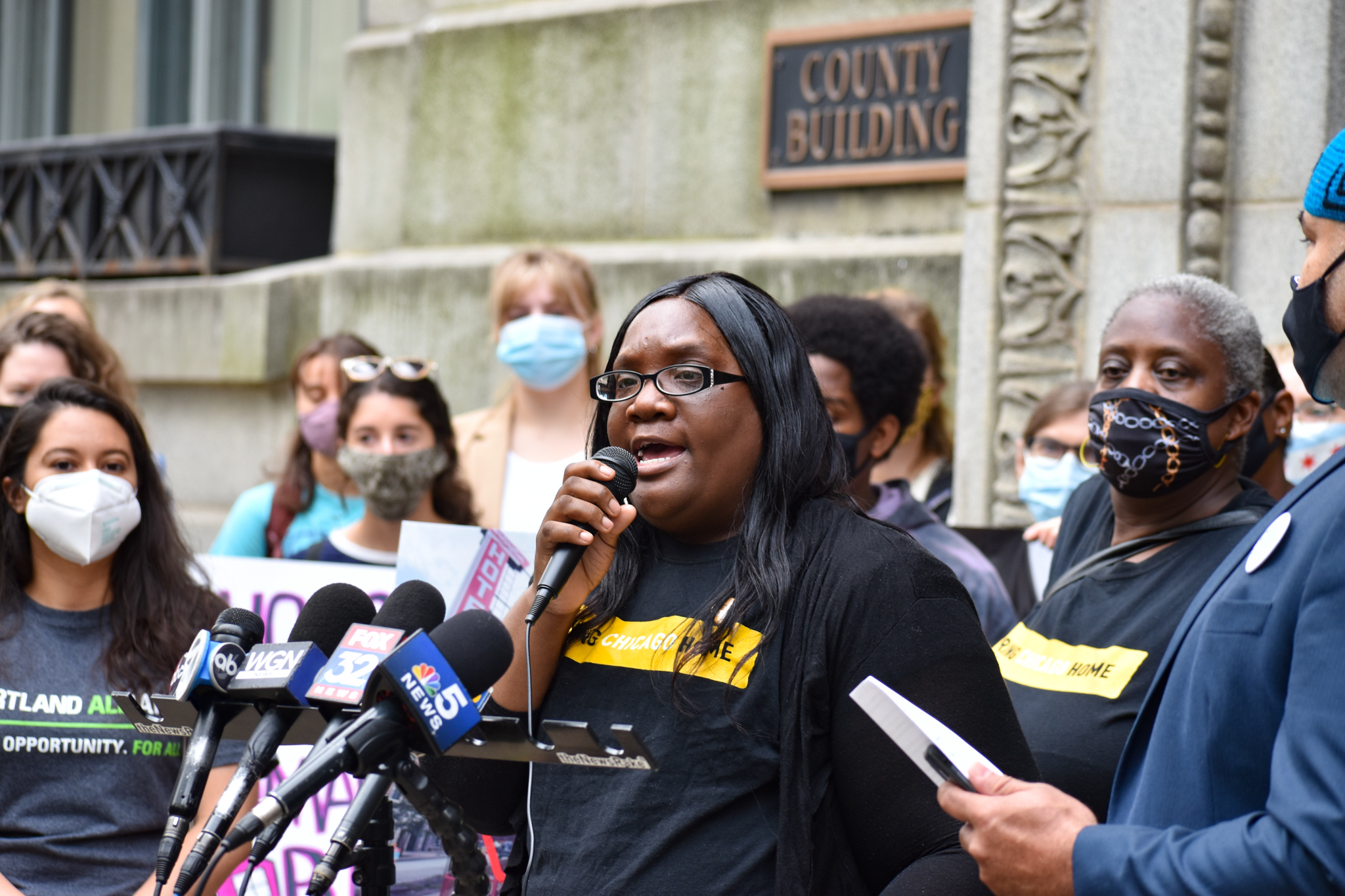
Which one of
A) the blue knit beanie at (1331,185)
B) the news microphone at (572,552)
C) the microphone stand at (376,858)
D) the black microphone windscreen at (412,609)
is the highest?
the blue knit beanie at (1331,185)

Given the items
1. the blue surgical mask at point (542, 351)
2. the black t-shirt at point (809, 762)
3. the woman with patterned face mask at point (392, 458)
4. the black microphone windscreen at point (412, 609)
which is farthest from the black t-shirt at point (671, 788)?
the blue surgical mask at point (542, 351)

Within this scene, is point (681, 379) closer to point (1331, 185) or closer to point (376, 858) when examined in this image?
point (376, 858)

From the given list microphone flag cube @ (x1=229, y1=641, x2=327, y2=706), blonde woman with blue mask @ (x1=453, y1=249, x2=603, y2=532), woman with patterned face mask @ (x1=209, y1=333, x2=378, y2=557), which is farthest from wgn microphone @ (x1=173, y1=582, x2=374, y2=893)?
woman with patterned face mask @ (x1=209, y1=333, x2=378, y2=557)

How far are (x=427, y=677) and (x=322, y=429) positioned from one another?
14.0ft

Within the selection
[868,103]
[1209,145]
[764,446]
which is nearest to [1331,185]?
[764,446]

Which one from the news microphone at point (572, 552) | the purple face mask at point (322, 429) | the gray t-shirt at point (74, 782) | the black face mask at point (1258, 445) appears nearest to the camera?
the news microphone at point (572, 552)

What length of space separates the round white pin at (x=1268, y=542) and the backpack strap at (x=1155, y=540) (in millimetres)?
1235

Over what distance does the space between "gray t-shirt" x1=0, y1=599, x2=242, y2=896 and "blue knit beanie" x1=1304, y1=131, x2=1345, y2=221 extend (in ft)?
9.39

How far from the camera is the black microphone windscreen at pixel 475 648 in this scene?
87.7 inches

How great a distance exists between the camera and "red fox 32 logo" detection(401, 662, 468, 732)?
2.07 meters

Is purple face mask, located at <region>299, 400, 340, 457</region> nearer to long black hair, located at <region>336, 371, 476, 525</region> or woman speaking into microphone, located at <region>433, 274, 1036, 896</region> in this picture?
long black hair, located at <region>336, 371, 476, 525</region>

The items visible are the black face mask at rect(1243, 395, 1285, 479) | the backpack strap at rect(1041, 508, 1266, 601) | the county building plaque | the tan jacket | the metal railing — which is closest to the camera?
the backpack strap at rect(1041, 508, 1266, 601)

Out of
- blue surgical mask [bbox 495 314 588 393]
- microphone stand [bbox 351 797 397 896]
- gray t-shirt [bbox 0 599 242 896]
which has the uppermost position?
blue surgical mask [bbox 495 314 588 393]

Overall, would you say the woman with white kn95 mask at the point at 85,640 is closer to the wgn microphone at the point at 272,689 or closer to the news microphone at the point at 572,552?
the wgn microphone at the point at 272,689
